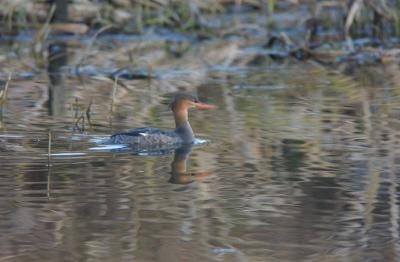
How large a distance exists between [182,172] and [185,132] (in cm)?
140

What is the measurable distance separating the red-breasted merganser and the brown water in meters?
0.17

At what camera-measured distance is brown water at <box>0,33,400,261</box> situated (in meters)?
6.52

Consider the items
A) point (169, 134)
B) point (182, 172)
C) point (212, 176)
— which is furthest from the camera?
point (169, 134)

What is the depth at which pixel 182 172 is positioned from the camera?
27.9ft

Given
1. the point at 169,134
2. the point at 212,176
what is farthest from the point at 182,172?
the point at 169,134

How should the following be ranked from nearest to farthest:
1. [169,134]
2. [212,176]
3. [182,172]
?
[212,176], [182,172], [169,134]

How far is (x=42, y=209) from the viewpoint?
7.25m

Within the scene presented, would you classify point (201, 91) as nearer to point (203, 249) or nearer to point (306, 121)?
point (306, 121)

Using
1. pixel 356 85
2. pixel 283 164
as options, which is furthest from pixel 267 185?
pixel 356 85

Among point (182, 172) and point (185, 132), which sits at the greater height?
point (185, 132)

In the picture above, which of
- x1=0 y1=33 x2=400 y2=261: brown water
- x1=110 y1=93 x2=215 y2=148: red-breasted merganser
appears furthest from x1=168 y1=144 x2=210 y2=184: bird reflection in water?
x1=110 y1=93 x2=215 y2=148: red-breasted merganser

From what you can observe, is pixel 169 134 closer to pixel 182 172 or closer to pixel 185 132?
pixel 185 132

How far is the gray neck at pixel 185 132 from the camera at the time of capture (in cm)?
Result: 981

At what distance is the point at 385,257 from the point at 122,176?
8.26 feet
